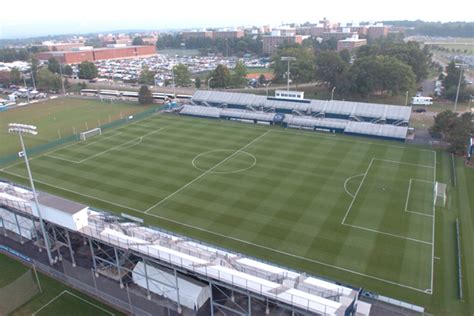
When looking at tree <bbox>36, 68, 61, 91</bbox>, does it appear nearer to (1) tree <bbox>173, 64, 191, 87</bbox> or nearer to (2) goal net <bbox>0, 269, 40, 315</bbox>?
(1) tree <bbox>173, 64, 191, 87</bbox>

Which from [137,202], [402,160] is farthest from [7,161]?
[402,160]

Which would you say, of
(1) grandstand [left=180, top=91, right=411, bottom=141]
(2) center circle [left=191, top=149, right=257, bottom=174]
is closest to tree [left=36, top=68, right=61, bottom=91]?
(1) grandstand [left=180, top=91, right=411, bottom=141]

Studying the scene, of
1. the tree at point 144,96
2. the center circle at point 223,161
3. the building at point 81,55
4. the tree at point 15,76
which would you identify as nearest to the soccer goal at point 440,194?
the center circle at point 223,161

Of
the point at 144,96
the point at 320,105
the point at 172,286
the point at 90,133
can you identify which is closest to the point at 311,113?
the point at 320,105

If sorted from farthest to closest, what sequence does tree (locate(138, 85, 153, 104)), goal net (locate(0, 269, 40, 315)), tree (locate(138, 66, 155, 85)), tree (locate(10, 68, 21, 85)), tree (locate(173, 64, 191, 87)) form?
tree (locate(138, 66, 155, 85)) → tree (locate(10, 68, 21, 85)) → tree (locate(173, 64, 191, 87)) → tree (locate(138, 85, 153, 104)) → goal net (locate(0, 269, 40, 315))

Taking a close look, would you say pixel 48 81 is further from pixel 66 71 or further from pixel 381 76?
pixel 381 76

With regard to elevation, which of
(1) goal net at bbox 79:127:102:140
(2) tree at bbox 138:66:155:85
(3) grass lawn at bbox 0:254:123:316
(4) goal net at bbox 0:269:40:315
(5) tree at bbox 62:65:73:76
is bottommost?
(3) grass lawn at bbox 0:254:123:316

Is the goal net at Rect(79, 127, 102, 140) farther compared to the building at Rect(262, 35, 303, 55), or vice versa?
the building at Rect(262, 35, 303, 55)

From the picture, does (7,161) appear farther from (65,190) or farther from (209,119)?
(209,119)

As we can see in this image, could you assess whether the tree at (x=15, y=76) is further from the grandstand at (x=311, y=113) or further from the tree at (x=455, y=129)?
the tree at (x=455, y=129)
